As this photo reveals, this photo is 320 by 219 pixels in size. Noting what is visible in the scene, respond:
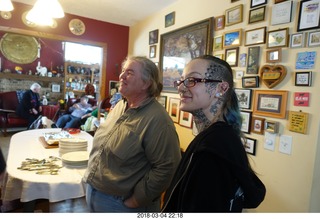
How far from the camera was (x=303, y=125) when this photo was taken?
139cm

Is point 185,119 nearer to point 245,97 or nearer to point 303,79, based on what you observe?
point 245,97

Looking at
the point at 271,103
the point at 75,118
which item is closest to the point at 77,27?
the point at 75,118

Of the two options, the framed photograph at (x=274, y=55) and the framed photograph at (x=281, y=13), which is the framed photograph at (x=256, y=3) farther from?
the framed photograph at (x=274, y=55)

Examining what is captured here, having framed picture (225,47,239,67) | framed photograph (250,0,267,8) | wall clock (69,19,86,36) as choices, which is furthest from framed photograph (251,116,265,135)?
wall clock (69,19,86,36)

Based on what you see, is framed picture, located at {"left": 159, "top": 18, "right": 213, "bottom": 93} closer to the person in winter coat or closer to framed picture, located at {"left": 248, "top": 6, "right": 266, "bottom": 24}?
framed picture, located at {"left": 248, "top": 6, "right": 266, "bottom": 24}

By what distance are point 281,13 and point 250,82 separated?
0.52 meters

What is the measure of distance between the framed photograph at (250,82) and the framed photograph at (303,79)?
302mm

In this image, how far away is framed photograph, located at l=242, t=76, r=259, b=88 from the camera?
1.70 m

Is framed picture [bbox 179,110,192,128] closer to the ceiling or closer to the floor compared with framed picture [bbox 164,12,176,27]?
closer to the floor

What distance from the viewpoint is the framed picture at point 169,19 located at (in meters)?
2.79

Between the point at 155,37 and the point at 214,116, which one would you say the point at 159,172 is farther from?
the point at 155,37

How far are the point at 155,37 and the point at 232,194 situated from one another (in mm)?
2864

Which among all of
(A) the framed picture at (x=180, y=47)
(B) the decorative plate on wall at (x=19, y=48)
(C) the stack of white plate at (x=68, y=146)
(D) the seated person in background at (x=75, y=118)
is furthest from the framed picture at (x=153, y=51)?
(B) the decorative plate on wall at (x=19, y=48)

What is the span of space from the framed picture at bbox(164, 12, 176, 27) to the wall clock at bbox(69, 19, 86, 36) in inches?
59.1
